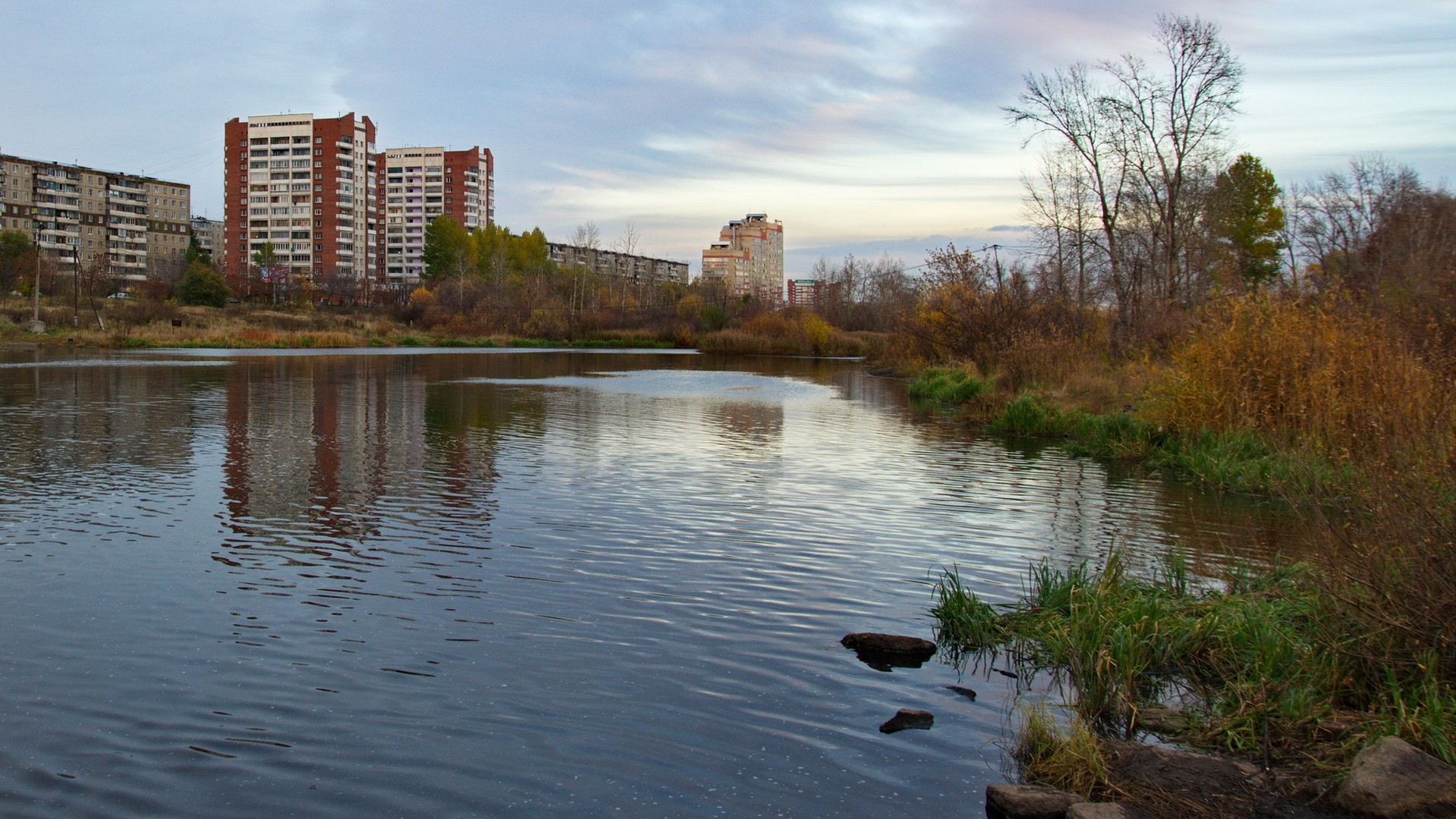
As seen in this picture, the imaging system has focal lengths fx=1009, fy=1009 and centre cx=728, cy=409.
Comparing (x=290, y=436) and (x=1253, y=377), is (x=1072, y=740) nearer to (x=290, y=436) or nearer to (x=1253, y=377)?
(x=1253, y=377)

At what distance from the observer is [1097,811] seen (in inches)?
181

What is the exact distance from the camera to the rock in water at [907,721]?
583cm

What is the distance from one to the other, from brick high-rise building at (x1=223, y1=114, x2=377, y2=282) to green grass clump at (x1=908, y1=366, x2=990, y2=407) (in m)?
109

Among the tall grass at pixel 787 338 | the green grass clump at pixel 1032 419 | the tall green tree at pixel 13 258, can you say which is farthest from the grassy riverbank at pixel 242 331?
the green grass clump at pixel 1032 419

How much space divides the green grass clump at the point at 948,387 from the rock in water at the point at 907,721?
20.7 metres

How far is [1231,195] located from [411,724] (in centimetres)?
4900

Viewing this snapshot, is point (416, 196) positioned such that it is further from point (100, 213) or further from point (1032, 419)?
point (1032, 419)

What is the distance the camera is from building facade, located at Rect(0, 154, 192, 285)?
123438 millimetres

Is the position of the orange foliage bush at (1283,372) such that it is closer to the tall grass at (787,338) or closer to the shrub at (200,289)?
the tall grass at (787,338)

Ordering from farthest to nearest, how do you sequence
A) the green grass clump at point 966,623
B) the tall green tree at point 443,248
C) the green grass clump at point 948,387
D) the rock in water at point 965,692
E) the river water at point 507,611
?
the tall green tree at point 443,248, the green grass clump at point 948,387, the green grass clump at point 966,623, the rock in water at point 965,692, the river water at point 507,611

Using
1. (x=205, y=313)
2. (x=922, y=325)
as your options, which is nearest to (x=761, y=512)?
(x=922, y=325)

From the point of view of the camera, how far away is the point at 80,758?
Result: 17.0ft

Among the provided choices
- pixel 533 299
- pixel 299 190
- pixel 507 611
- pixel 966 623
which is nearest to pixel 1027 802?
pixel 966 623

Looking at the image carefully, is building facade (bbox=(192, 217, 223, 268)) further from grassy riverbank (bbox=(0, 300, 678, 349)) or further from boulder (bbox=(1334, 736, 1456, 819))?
boulder (bbox=(1334, 736, 1456, 819))
